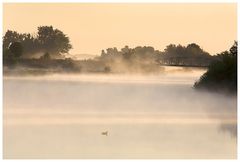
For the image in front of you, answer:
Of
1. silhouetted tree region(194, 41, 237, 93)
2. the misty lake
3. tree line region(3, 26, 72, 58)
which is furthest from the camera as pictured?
tree line region(3, 26, 72, 58)

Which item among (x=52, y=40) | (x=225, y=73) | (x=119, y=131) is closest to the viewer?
(x=119, y=131)

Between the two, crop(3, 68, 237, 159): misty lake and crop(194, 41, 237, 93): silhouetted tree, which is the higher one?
crop(194, 41, 237, 93): silhouetted tree

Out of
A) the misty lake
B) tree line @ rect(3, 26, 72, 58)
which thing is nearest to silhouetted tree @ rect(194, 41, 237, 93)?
the misty lake

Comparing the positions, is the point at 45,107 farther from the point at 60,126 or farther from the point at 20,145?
the point at 20,145

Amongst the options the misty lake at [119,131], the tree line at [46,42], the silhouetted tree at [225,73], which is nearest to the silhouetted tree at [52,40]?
the tree line at [46,42]

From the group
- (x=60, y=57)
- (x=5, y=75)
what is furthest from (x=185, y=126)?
(x=60, y=57)

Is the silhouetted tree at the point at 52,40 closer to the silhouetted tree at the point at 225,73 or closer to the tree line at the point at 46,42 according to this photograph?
the tree line at the point at 46,42

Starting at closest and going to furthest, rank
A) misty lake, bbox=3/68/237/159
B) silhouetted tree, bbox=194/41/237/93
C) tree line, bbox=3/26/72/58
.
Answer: misty lake, bbox=3/68/237/159
silhouetted tree, bbox=194/41/237/93
tree line, bbox=3/26/72/58

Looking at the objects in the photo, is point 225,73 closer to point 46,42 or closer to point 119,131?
point 119,131

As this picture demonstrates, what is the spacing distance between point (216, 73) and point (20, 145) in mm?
17288

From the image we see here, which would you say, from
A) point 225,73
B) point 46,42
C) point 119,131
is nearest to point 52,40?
point 46,42

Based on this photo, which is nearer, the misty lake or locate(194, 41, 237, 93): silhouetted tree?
the misty lake

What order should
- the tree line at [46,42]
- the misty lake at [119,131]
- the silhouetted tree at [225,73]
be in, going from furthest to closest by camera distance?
the tree line at [46,42] < the silhouetted tree at [225,73] < the misty lake at [119,131]

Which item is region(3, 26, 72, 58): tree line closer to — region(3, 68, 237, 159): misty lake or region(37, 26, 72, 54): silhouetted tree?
region(37, 26, 72, 54): silhouetted tree
